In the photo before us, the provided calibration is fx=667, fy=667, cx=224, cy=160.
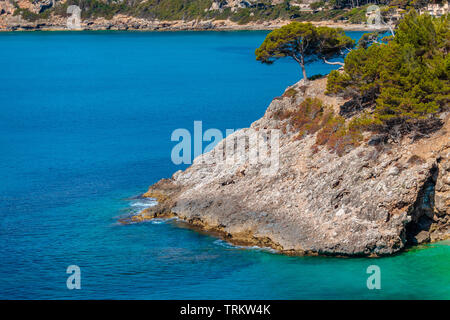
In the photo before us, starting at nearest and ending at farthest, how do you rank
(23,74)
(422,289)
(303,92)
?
(422,289) < (303,92) < (23,74)

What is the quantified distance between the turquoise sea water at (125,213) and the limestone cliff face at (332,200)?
1636mm

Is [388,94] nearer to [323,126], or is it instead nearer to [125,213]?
[323,126]

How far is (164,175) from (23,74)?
100977 millimetres

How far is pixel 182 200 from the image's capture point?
59.3m

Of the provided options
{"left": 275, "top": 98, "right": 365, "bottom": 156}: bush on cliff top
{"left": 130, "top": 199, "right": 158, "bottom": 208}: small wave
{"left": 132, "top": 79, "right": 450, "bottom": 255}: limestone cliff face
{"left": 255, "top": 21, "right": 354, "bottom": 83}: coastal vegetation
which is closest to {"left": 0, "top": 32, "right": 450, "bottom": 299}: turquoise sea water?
{"left": 130, "top": 199, "right": 158, "bottom": 208}: small wave

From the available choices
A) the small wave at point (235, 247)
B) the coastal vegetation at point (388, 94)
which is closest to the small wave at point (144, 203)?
the small wave at point (235, 247)

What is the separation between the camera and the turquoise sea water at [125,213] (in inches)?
1766

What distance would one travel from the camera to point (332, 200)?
51.0 metres

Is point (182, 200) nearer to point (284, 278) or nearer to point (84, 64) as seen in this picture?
point (284, 278)

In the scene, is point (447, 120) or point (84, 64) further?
point (84, 64)

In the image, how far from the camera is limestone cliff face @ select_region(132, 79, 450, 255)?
1900 inches

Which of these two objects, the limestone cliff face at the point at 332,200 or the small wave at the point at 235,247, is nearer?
the limestone cliff face at the point at 332,200

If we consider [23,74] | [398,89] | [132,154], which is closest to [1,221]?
[132,154]

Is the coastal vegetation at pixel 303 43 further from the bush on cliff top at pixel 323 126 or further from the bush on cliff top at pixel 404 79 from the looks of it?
the bush on cliff top at pixel 404 79
